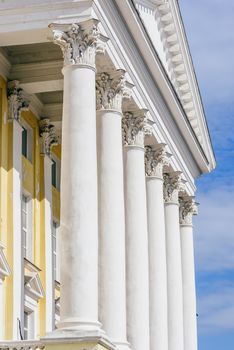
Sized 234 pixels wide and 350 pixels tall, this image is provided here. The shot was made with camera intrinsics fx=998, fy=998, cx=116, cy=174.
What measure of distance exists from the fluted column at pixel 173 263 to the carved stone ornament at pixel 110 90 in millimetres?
11494

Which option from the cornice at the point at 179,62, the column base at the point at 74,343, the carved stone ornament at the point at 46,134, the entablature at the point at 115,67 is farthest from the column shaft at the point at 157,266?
the column base at the point at 74,343

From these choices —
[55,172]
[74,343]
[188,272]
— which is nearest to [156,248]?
[55,172]

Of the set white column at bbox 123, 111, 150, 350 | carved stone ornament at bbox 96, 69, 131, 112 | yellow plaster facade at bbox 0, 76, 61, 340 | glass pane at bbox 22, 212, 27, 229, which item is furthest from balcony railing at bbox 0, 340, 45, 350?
glass pane at bbox 22, 212, 27, 229

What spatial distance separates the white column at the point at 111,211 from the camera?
94.1ft

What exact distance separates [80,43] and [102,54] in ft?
5.88

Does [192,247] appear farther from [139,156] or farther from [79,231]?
[79,231]

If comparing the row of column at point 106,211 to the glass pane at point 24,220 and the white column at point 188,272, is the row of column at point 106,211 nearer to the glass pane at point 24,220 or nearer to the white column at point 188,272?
the glass pane at point 24,220

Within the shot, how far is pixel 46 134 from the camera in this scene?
37.3 meters

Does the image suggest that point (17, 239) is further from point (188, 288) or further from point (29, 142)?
point (188, 288)

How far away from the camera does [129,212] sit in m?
33.5

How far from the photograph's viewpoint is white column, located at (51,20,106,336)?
25516 millimetres

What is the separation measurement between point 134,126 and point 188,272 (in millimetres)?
12334

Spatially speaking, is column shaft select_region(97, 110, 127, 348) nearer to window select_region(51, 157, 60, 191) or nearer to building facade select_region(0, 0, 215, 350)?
building facade select_region(0, 0, 215, 350)

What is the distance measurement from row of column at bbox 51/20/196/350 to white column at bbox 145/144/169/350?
0.12ft
